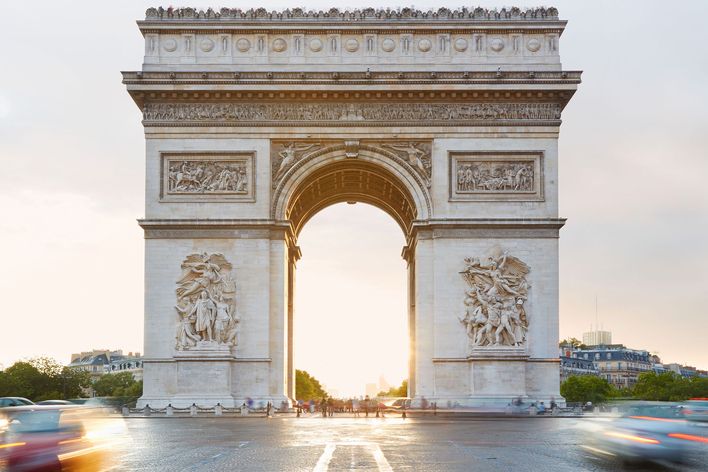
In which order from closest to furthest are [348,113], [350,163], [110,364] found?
[348,113] → [350,163] → [110,364]

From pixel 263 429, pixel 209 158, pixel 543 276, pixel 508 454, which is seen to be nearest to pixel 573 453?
pixel 508 454

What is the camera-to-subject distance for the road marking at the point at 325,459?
20328 mm

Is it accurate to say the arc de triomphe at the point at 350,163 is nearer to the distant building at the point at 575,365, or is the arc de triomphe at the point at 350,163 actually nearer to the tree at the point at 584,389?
the tree at the point at 584,389

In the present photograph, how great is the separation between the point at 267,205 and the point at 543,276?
1263 centimetres

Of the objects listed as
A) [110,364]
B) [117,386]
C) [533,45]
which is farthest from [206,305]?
[110,364]

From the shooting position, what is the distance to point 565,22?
167ft

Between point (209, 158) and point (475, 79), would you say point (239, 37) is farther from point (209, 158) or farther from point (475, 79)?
point (475, 79)

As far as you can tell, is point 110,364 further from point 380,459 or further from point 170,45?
point 380,459

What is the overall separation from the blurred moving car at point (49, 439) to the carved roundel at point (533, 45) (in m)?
36.6

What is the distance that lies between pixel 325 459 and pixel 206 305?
2705cm

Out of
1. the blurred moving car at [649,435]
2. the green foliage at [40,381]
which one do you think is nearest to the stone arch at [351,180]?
the blurred moving car at [649,435]

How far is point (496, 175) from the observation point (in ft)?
166

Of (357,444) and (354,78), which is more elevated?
(354,78)

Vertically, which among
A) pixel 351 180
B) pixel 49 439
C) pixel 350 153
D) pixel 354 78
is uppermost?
Result: pixel 354 78
